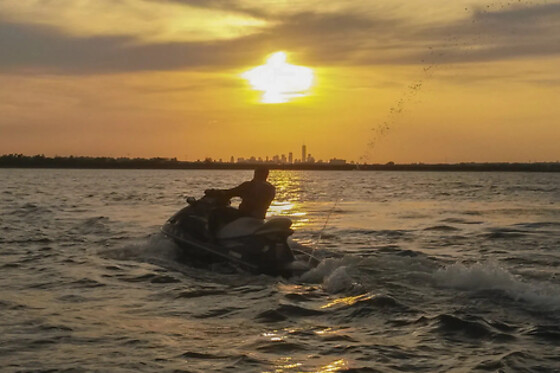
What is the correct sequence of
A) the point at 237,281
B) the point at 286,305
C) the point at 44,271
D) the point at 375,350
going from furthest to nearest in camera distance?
the point at 44,271 → the point at 237,281 → the point at 286,305 → the point at 375,350

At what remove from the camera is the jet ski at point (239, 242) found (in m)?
13.4

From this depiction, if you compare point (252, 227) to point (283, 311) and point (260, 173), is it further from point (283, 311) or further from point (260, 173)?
point (283, 311)

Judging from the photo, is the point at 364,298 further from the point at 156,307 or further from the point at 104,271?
the point at 104,271

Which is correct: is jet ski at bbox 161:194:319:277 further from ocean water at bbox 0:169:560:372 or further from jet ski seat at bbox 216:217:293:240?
ocean water at bbox 0:169:560:372

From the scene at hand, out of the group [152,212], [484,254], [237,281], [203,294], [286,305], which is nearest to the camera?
[286,305]

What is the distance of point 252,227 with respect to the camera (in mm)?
14062

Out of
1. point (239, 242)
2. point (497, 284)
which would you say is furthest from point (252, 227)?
point (497, 284)

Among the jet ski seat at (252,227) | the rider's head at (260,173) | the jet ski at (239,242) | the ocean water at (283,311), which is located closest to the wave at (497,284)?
the ocean water at (283,311)

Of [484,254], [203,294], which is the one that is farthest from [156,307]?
[484,254]

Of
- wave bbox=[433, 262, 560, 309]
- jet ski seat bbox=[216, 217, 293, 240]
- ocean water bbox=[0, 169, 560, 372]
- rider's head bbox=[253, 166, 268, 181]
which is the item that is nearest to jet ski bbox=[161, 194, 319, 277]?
jet ski seat bbox=[216, 217, 293, 240]

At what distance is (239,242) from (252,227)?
436mm

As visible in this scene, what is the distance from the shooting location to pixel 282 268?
13266mm

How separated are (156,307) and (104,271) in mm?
4073

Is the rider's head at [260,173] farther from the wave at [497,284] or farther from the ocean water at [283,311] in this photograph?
the wave at [497,284]
